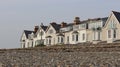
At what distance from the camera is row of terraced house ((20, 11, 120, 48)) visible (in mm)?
66188

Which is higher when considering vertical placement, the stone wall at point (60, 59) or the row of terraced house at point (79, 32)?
the row of terraced house at point (79, 32)

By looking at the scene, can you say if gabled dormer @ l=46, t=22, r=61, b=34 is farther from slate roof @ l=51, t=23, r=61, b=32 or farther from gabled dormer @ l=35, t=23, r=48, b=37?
gabled dormer @ l=35, t=23, r=48, b=37

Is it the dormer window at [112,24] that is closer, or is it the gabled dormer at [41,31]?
the dormer window at [112,24]

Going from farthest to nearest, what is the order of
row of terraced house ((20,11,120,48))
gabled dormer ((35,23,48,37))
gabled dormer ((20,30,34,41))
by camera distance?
gabled dormer ((20,30,34,41))
gabled dormer ((35,23,48,37))
row of terraced house ((20,11,120,48))

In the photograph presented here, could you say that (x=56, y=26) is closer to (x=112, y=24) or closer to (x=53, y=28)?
(x=53, y=28)

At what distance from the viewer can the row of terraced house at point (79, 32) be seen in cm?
6619

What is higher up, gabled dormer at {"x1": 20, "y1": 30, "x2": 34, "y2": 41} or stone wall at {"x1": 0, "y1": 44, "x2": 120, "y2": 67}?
gabled dormer at {"x1": 20, "y1": 30, "x2": 34, "y2": 41}

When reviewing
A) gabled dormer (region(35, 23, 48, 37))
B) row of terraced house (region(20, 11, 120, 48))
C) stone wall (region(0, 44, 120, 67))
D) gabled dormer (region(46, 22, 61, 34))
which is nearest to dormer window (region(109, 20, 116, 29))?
row of terraced house (region(20, 11, 120, 48))

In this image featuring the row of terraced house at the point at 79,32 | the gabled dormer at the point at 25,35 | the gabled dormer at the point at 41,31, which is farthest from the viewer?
the gabled dormer at the point at 25,35

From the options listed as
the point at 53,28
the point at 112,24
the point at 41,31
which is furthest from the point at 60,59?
the point at 41,31

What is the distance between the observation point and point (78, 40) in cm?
7725

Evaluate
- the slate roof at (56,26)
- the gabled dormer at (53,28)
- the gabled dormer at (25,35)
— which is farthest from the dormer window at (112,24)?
the gabled dormer at (25,35)

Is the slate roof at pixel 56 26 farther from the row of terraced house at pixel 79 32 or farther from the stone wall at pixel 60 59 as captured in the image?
the stone wall at pixel 60 59

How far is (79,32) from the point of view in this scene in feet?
254
